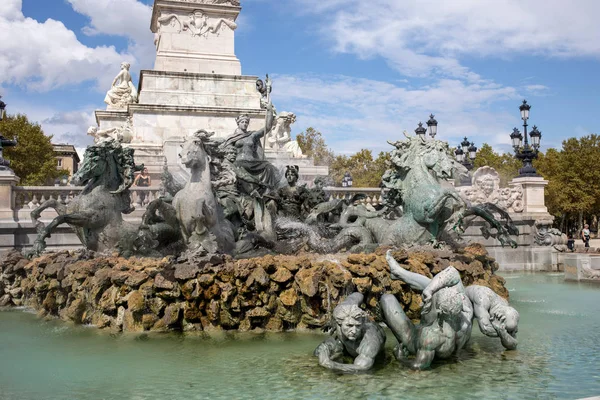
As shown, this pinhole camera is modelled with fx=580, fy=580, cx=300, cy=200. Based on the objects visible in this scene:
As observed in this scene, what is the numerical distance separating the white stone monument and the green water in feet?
43.7

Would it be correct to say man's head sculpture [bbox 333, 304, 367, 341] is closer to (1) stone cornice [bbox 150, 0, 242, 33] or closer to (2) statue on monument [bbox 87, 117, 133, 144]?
(2) statue on monument [bbox 87, 117, 133, 144]

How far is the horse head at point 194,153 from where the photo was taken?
866cm

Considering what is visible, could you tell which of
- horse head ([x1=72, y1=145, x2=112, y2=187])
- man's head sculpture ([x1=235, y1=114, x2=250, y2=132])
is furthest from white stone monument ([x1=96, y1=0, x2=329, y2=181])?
horse head ([x1=72, y1=145, x2=112, y2=187])

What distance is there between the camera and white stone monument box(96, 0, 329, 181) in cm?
2116

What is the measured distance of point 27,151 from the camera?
42969mm

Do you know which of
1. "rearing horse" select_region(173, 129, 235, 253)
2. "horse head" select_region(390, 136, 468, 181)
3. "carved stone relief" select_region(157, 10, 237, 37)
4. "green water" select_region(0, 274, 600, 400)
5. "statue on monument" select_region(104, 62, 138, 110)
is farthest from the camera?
"statue on monument" select_region(104, 62, 138, 110)

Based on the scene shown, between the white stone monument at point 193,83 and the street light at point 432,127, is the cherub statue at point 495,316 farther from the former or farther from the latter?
the street light at point 432,127

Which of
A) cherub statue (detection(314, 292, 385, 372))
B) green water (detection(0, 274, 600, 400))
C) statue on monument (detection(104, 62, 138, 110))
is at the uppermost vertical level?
statue on monument (detection(104, 62, 138, 110))

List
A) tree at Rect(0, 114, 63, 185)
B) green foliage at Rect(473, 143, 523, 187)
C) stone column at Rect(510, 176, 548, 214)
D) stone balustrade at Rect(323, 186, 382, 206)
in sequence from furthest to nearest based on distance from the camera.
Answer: green foliage at Rect(473, 143, 523, 187) → tree at Rect(0, 114, 63, 185) → stone column at Rect(510, 176, 548, 214) → stone balustrade at Rect(323, 186, 382, 206)

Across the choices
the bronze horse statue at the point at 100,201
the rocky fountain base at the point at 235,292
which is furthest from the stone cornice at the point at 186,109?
the rocky fountain base at the point at 235,292

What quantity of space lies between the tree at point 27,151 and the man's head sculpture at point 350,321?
4059 cm

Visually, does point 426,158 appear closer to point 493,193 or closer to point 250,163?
point 250,163

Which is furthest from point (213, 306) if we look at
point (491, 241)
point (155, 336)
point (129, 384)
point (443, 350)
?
point (491, 241)

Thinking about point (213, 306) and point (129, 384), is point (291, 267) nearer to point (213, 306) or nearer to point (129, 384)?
point (213, 306)
